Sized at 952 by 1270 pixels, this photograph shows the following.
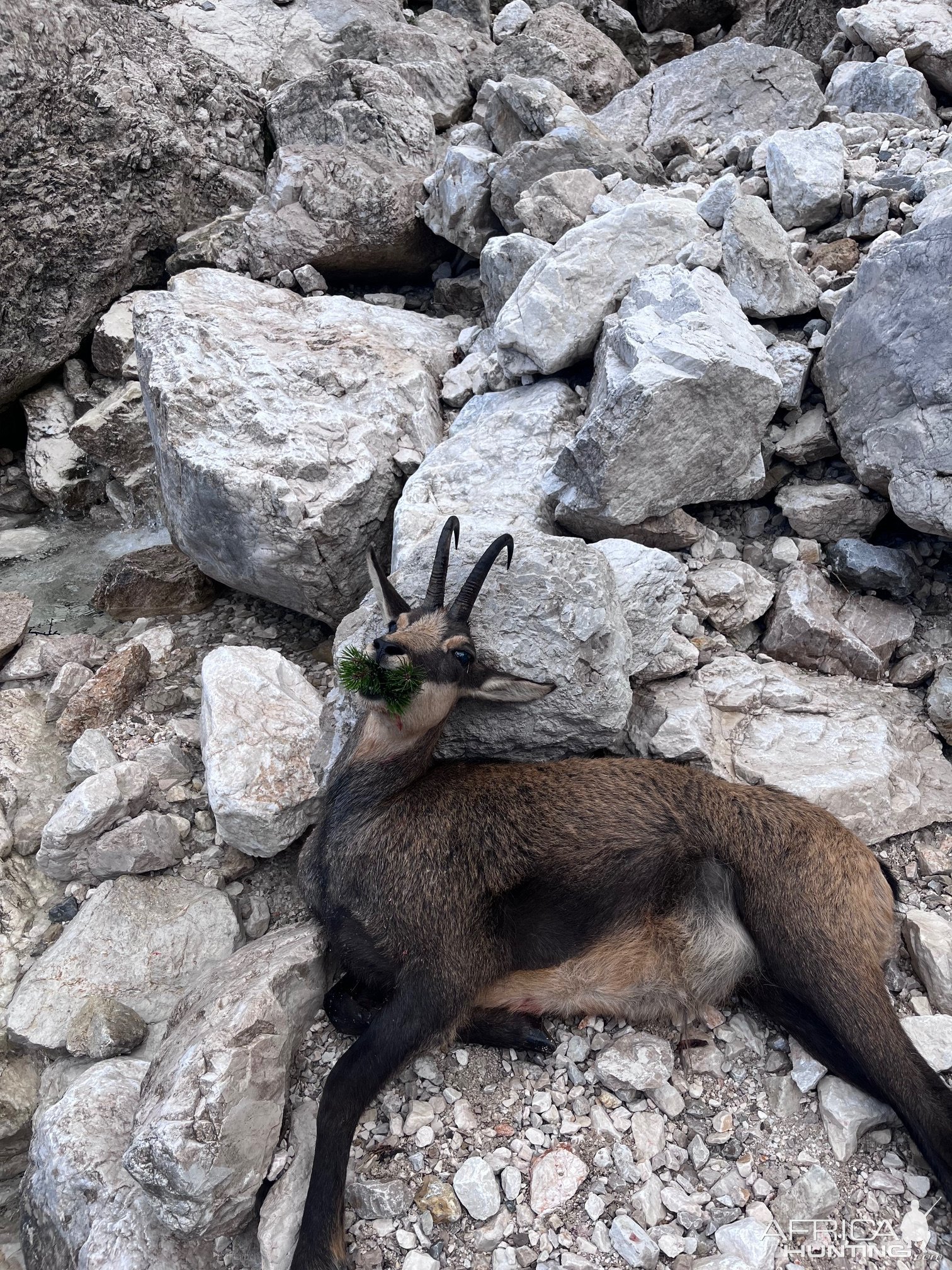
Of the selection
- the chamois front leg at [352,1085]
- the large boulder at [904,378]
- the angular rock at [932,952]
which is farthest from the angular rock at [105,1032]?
the large boulder at [904,378]

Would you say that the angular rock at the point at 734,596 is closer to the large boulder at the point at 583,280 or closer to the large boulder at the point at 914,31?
the large boulder at the point at 583,280

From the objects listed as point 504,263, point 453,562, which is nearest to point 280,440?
point 453,562

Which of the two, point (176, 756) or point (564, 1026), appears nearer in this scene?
point (564, 1026)

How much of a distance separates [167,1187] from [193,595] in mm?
4234

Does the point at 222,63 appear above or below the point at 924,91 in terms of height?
above

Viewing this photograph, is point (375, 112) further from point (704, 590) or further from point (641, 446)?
point (704, 590)

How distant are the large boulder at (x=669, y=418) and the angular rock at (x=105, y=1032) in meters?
3.84

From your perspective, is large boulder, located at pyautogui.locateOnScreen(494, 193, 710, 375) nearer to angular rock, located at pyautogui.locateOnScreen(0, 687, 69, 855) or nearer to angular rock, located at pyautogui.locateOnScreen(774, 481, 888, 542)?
angular rock, located at pyautogui.locateOnScreen(774, 481, 888, 542)

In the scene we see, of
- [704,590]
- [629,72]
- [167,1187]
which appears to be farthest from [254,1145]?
[629,72]

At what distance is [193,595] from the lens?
649 cm

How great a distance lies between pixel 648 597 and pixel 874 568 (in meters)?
1.57

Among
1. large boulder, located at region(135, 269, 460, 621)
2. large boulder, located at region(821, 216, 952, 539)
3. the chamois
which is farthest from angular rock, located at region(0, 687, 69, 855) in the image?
large boulder, located at region(821, 216, 952, 539)

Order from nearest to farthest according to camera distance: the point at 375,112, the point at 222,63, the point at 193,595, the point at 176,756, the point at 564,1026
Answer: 1. the point at 564,1026
2. the point at 176,756
3. the point at 193,595
4. the point at 375,112
5. the point at 222,63

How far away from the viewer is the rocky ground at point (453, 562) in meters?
3.46
